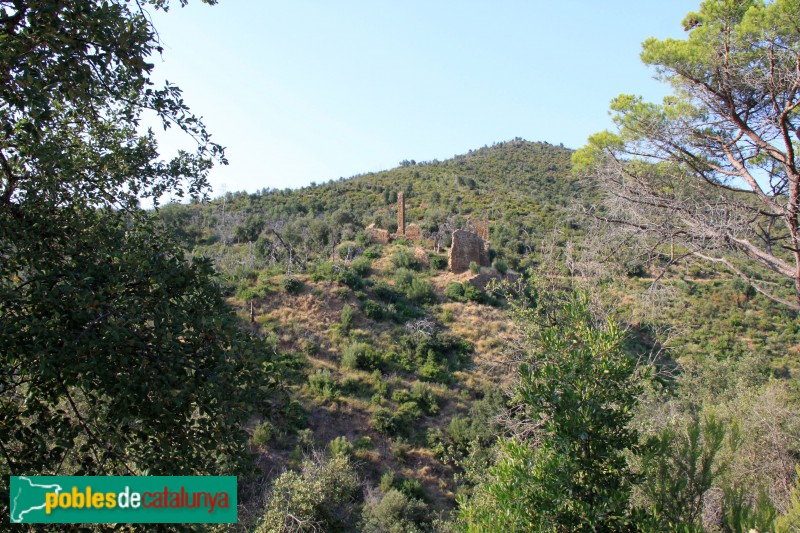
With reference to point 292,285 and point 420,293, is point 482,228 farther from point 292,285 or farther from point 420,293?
point 292,285

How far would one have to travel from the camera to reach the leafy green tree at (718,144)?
606 cm

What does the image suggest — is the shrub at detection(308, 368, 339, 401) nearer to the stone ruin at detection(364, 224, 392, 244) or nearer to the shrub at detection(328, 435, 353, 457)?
the shrub at detection(328, 435, 353, 457)

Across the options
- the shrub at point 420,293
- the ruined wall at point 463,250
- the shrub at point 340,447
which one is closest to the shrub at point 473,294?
the shrub at point 420,293

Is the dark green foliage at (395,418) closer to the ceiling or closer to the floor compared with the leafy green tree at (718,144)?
closer to the floor

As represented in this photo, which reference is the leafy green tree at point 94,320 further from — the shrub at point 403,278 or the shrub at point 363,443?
the shrub at point 403,278

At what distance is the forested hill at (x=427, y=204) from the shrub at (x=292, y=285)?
455cm

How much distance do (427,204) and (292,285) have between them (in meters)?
19.6

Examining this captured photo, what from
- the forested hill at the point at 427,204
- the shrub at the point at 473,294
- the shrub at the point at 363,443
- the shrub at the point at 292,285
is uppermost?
the forested hill at the point at 427,204

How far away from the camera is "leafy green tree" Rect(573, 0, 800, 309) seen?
6.06 meters

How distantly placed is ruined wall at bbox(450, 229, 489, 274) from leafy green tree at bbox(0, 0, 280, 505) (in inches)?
987

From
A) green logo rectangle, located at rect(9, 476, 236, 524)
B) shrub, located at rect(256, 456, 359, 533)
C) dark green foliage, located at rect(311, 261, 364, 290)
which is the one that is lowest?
shrub, located at rect(256, 456, 359, 533)

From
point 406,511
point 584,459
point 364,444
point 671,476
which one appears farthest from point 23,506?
point 364,444

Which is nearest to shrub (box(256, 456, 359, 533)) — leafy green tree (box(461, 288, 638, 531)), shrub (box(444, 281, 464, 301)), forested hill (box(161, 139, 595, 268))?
leafy green tree (box(461, 288, 638, 531))

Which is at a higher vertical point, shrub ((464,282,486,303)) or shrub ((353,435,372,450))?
shrub ((464,282,486,303))
